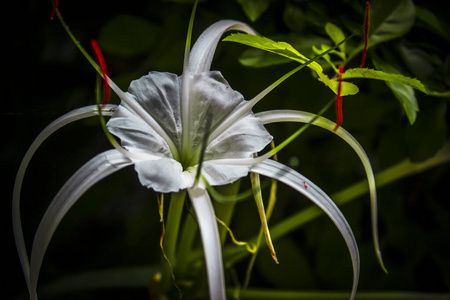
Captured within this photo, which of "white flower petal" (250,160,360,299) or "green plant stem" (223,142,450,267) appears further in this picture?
"green plant stem" (223,142,450,267)

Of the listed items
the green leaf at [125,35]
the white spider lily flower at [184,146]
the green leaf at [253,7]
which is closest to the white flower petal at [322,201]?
the white spider lily flower at [184,146]

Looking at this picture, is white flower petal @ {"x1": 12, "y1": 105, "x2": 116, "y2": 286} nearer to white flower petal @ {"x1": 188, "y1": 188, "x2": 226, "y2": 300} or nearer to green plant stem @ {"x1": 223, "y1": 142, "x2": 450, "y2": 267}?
white flower petal @ {"x1": 188, "y1": 188, "x2": 226, "y2": 300}

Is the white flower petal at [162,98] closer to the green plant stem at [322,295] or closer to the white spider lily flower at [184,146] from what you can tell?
the white spider lily flower at [184,146]

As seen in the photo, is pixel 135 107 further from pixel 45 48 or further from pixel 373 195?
pixel 45 48

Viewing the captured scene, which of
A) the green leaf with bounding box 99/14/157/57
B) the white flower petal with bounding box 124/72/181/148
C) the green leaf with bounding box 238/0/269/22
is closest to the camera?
the white flower petal with bounding box 124/72/181/148

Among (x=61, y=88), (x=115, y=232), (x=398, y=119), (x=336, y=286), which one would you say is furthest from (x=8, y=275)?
(x=398, y=119)

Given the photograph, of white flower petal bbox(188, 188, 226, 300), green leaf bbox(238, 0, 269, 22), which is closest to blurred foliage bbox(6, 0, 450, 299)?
green leaf bbox(238, 0, 269, 22)
